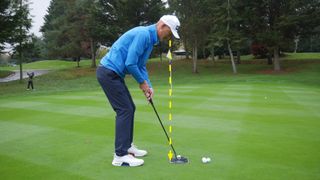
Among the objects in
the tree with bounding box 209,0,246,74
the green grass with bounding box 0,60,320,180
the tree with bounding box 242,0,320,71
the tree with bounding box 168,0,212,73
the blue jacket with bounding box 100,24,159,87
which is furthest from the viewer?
the tree with bounding box 168,0,212,73

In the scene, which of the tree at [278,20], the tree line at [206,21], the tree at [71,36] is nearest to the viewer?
the tree line at [206,21]

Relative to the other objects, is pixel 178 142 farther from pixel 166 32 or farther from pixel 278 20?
pixel 278 20

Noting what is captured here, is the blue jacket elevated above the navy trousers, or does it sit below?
above

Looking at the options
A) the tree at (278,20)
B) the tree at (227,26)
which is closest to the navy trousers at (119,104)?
the tree at (227,26)

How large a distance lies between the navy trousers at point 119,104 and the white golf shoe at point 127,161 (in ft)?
0.19

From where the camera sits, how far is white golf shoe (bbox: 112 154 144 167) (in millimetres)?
5281

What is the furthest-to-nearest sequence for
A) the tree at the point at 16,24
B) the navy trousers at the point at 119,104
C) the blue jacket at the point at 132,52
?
the tree at the point at 16,24 → the navy trousers at the point at 119,104 → the blue jacket at the point at 132,52

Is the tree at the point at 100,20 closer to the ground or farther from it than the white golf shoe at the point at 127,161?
farther from it

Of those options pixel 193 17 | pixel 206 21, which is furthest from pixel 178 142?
pixel 206 21

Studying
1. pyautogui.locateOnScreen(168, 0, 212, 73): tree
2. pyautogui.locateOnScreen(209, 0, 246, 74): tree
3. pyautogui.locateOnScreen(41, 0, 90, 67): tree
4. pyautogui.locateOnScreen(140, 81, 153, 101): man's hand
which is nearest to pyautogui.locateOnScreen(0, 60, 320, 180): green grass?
pyautogui.locateOnScreen(140, 81, 153, 101): man's hand

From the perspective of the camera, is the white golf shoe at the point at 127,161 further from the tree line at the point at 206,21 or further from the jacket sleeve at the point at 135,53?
the tree line at the point at 206,21

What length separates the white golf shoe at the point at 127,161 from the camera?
528cm

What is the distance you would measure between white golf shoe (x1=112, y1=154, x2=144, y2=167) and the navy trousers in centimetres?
6

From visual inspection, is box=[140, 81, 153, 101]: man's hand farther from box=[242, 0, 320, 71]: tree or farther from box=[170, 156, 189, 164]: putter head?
box=[242, 0, 320, 71]: tree
